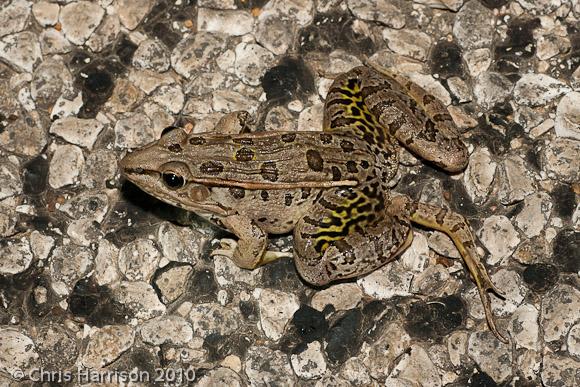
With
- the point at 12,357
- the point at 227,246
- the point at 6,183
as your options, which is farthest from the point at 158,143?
the point at 12,357

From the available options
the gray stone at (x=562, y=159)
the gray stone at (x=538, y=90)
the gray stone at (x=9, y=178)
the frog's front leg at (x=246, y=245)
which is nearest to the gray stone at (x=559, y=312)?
the gray stone at (x=562, y=159)

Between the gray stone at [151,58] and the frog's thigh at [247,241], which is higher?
the gray stone at [151,58]

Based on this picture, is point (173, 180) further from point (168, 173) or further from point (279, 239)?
point (279, 239)

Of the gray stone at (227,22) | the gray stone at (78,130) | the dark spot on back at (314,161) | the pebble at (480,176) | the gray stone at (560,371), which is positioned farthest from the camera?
the gray stone at (227,22)

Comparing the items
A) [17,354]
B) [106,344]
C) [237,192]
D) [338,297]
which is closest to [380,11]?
[237,192]

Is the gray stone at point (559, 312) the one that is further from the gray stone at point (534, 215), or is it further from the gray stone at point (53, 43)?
the gray stone at point (53, 43)

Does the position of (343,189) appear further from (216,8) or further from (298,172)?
(216,8)
